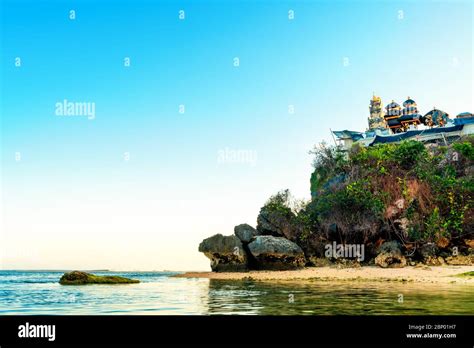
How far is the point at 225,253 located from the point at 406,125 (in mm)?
30209

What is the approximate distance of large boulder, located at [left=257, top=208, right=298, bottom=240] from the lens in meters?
36.3

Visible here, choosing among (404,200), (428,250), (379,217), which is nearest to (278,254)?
(379,217)

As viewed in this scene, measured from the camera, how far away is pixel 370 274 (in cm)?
2580

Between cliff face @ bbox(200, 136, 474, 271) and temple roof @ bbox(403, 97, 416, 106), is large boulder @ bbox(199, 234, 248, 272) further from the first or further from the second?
temple roof @ bbox(403, 97, 416, 106)

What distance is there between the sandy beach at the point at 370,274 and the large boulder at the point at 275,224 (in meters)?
4.96

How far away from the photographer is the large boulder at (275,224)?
36344 millimetres

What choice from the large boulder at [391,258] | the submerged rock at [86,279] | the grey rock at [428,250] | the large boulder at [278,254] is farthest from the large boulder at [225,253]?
the grey rock at [428,250]

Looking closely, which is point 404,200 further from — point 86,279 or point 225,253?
Answer: point 86,279
